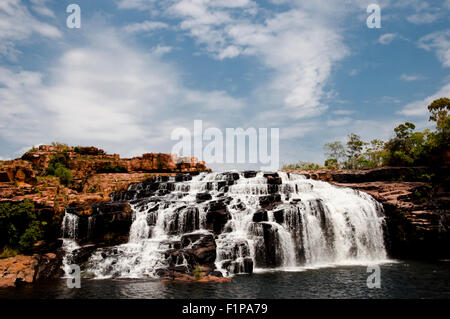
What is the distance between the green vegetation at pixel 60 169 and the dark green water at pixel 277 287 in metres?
18.8

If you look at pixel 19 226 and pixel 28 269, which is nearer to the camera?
pixel 28 269

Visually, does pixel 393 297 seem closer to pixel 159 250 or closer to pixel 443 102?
pixel 159 250

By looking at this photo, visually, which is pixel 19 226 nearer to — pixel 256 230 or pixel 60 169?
pixel 60 169

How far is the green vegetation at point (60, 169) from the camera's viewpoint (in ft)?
106

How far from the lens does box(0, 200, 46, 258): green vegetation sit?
2014cm

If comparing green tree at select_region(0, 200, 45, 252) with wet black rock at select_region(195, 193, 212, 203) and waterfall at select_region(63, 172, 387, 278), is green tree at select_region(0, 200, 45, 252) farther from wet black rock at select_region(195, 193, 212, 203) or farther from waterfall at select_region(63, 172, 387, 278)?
wet black rock at select_region(195, 193, 212, 203)

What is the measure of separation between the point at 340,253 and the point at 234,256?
943cm

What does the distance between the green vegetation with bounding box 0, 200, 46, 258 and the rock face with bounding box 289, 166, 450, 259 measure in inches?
1149

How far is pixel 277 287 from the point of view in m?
14.2

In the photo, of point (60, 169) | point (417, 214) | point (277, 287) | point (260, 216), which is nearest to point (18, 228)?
point (60, 169)

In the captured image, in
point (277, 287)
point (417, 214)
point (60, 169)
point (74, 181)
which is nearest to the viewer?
point (277, 287)

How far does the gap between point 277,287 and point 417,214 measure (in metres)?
17.9
